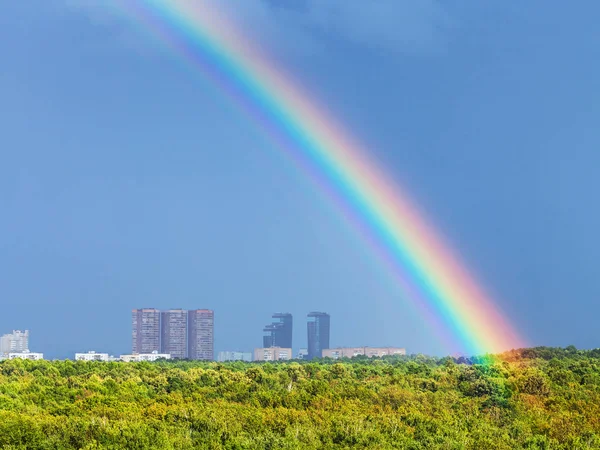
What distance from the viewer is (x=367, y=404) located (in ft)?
188

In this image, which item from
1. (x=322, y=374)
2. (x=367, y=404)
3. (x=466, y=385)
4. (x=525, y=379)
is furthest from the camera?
(x=322, y=374)

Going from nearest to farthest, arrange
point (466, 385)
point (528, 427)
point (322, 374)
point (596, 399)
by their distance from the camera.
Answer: point (528, 427) < point (596, 399) < point (466, 385) < point (322, 374)

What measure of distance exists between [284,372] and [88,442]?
42.7 m

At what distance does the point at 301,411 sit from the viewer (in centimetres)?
5109

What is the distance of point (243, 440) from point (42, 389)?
31.2 m

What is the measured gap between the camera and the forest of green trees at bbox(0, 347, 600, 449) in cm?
3947

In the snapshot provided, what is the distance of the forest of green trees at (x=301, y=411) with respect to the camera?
129ft

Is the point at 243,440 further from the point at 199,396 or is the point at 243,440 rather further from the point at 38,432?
the point at 199,396

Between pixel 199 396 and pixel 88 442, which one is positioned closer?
pixel 88 442

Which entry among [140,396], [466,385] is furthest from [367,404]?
[140,396]

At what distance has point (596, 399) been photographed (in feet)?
175

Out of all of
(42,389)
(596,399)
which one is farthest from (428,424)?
(42,389)

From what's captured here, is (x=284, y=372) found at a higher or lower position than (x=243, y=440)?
higher

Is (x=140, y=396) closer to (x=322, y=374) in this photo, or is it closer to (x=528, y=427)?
(x=322, y=374)
